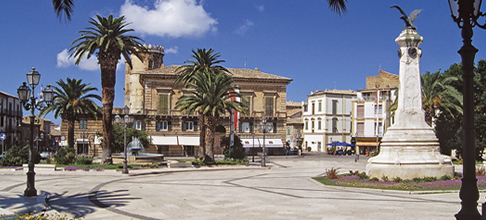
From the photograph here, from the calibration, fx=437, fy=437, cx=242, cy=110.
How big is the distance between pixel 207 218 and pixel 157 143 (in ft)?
164

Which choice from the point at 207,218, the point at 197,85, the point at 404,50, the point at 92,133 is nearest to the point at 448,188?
the point at 404,50

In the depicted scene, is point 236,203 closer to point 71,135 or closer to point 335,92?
point 71,135

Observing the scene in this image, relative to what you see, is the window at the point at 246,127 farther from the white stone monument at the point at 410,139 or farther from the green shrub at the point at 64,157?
the white stone monument at the point at 410,139

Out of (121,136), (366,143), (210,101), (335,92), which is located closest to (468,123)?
(210,101)

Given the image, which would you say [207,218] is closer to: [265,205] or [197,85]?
[265,205]

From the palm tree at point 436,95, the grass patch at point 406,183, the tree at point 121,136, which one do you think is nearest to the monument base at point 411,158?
the grass patch at point 406,183

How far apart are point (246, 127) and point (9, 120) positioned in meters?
37.4

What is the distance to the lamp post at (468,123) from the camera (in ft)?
20.1

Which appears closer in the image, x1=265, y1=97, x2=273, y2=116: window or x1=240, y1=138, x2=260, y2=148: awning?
x1=240, y1=138, x2=260, y2=148: awning

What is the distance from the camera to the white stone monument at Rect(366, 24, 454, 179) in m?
19.5

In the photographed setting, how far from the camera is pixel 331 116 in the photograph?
252 feet

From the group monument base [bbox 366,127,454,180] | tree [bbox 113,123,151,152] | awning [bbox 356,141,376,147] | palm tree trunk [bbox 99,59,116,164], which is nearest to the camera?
monument base [bbox 366,127,454,180]

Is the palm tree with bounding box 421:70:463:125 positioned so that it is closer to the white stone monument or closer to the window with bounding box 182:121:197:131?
the white stone monument

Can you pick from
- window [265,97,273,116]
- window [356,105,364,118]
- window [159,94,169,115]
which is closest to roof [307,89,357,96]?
window [356,105,364,118]
